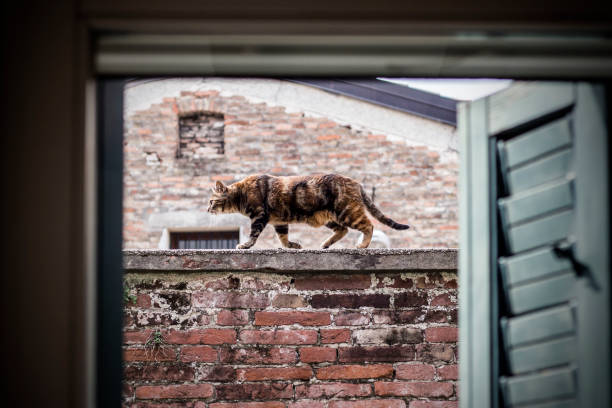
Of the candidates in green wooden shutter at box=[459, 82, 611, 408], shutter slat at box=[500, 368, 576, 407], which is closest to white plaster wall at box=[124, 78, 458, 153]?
green wooden shutter at box=[459, 82, 611, 408]

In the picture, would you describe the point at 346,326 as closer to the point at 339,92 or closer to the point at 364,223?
the point at 364,223

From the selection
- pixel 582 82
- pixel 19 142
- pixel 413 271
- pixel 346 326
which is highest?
pixel 582 82

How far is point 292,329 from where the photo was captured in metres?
2.84

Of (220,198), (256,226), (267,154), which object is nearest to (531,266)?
(256,226)

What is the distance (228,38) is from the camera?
1.23 metres

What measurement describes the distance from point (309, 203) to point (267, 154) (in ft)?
11.4

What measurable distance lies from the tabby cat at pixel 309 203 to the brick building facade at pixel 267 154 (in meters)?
2.97

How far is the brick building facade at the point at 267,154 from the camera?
7.39 m

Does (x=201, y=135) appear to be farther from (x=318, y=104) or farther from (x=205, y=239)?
(x=318, y=104)

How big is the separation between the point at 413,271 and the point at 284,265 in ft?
2.21

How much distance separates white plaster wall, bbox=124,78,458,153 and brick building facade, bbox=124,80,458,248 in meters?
0.01

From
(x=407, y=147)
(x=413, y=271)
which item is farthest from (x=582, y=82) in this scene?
(x=407, y=147)

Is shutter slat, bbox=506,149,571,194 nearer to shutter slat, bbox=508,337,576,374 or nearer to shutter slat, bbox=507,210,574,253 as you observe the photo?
shutter slat, bbox=507,210,574,253

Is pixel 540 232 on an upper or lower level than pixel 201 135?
lower
